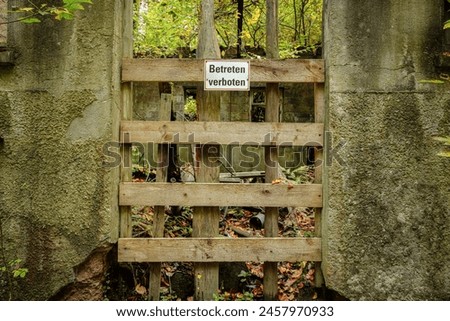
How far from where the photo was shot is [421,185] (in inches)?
135

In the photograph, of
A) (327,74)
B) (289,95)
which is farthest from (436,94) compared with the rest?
(289,95)

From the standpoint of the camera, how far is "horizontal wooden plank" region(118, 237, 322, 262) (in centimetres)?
360

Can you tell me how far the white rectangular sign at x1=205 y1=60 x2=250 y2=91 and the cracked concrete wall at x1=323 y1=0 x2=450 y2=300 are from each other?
72cm

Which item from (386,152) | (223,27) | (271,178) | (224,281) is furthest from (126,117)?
(223,27)

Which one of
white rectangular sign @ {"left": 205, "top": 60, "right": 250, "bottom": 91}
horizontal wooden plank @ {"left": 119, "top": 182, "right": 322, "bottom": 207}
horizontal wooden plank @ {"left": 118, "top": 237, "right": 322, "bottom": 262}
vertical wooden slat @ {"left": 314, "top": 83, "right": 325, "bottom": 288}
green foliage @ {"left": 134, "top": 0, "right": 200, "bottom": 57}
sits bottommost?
horizontal wooden plank @ {"left": 118, "top": 237, "right": 322, "bottom": 262}

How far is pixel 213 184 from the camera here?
3582mm

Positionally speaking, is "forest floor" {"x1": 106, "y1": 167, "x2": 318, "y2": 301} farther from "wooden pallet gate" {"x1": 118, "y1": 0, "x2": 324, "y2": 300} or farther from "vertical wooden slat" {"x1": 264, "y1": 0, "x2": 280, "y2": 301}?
"wooden pallet gate" {"x1": 118, "y1": 0, "x2": 324, "y2": 300}

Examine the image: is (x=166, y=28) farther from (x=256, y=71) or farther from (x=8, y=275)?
(x=8, y=275)

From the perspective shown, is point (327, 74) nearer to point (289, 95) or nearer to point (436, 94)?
point (436, 94)

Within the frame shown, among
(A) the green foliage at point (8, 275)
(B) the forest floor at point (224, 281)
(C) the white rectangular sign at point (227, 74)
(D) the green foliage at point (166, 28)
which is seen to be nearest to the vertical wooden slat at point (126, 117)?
(B) the forest floor at point (224, 281)

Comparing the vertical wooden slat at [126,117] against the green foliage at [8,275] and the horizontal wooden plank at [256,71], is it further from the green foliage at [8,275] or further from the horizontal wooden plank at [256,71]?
the green foliage at [8,275]

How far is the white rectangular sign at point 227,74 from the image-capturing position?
356 cm

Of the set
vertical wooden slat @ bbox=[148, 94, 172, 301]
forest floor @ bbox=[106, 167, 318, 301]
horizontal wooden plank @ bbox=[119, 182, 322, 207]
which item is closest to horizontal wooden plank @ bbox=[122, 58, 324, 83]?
vertical wooden slat @ bbox=[148, 94, 172, 301]
